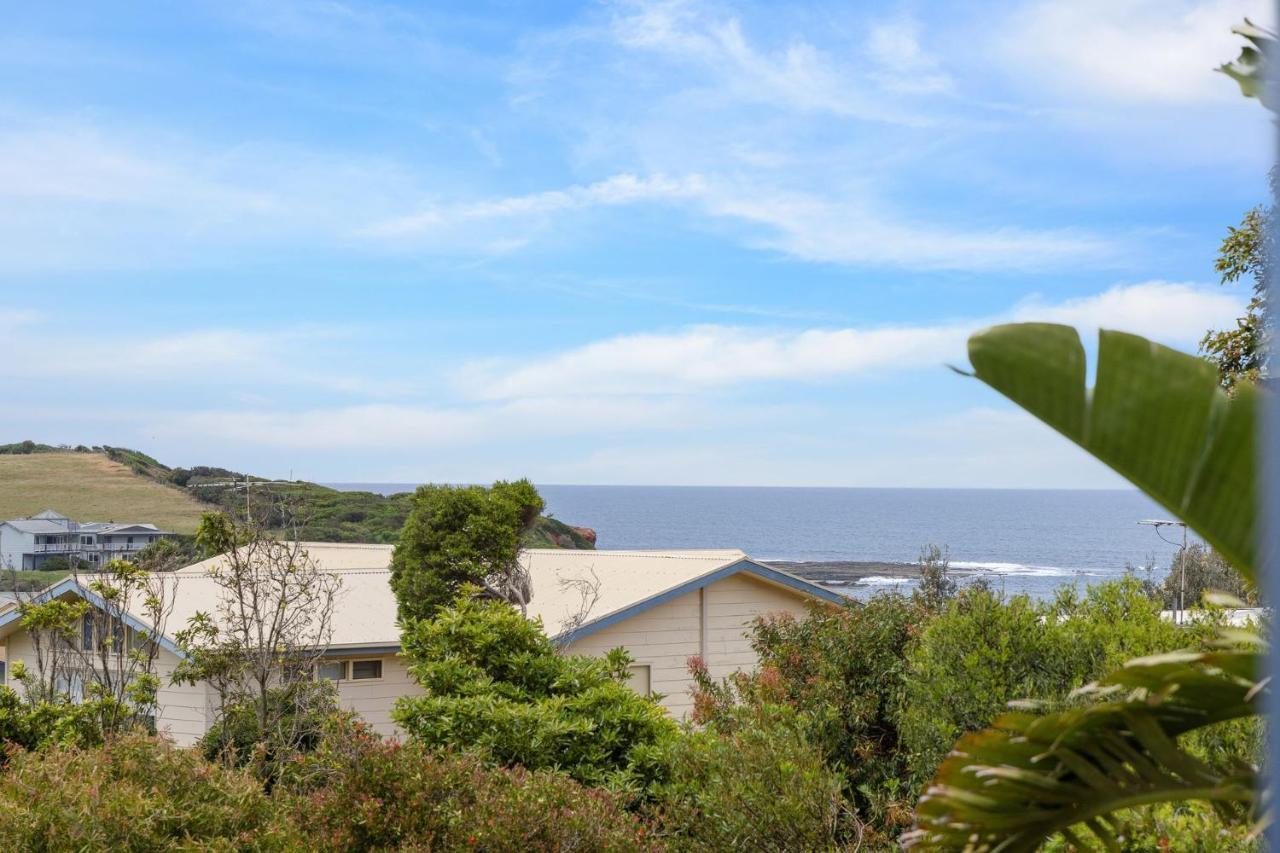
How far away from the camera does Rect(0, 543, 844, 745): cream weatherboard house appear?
56.8ft

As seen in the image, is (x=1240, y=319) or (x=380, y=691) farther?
(x=380, y=691)

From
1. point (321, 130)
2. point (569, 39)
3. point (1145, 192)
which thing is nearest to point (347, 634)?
point (321, 130)

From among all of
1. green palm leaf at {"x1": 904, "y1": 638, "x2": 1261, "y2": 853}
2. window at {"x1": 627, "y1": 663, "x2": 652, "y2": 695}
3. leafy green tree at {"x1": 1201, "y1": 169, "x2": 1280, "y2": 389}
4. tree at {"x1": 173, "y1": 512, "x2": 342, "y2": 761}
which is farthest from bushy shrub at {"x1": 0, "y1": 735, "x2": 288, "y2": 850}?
window at {"x1": 627, "y1": 663, "x2": 652, "y2": 695}

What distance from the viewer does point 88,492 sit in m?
45.8

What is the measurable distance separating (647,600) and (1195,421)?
1600 cm

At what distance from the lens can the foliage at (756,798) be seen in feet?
21.6

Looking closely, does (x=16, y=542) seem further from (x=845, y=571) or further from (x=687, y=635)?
(x=845, y=571)

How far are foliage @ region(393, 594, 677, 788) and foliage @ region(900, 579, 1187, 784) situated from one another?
9.89 feet

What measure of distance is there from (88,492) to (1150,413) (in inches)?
1983

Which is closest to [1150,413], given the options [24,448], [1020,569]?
[24,448]

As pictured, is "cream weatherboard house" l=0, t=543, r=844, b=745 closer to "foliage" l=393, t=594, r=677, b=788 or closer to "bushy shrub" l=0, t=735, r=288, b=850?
"foliage" l=393, t=594, r=677, b=788

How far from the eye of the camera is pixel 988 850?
8.34 ft

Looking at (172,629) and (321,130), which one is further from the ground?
(321,130)

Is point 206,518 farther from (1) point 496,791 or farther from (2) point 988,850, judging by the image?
(2) point 988,850
